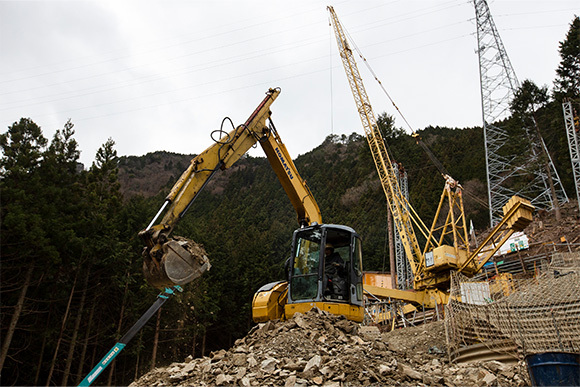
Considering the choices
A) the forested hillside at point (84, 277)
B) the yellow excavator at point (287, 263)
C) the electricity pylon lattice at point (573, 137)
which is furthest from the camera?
the electricity pylon lattice at point (573, 137)

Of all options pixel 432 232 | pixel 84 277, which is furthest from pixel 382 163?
pixel 84 277

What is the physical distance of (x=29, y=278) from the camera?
15.0 meters

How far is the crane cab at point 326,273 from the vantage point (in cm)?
824

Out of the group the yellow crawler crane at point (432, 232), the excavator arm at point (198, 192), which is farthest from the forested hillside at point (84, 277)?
the yellow crawler crane at point (432, 232)

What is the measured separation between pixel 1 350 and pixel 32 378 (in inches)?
133

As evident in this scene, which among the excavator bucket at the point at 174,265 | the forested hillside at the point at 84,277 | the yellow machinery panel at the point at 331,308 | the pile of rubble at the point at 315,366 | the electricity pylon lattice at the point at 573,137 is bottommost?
the pile of rubble at the point at 315,366

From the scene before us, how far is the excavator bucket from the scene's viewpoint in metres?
7.05

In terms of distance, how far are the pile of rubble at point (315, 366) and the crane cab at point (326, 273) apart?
42 cm

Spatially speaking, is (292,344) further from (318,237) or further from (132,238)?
(132,238)

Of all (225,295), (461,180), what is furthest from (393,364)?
(461,180)

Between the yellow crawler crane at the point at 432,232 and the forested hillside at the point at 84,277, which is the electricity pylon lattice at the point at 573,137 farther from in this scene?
the yellow crawler crane at the point at 432,232

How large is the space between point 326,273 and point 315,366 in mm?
2534

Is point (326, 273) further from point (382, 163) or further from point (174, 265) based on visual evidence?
point (382, 163)

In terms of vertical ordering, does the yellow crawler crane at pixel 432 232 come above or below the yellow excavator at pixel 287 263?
above
